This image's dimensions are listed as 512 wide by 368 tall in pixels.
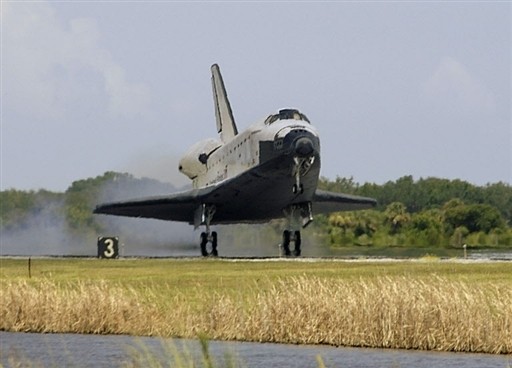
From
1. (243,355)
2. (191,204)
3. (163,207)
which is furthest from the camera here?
(163,207)

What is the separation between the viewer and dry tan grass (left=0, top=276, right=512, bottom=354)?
20906mm

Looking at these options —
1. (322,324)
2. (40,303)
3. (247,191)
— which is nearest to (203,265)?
(247,191)

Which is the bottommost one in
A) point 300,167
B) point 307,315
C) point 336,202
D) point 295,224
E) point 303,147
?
point 307,315

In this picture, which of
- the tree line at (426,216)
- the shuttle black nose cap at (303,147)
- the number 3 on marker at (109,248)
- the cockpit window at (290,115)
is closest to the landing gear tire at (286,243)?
the cockpit window at (290,115)

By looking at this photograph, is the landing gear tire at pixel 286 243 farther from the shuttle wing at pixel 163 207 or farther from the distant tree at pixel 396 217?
the distant tree at pixel 396 217

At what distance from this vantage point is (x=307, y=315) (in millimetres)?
22609

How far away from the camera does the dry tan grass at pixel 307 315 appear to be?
20.9 m

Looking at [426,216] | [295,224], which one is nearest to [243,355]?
A: [295,224]

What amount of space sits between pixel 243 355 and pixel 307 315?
2.00 meters

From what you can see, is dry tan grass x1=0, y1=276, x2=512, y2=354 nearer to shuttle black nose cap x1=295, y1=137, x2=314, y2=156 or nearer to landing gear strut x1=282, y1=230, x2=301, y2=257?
shuttle black nose cap x1=295, y1=137, x2=314, y2=156

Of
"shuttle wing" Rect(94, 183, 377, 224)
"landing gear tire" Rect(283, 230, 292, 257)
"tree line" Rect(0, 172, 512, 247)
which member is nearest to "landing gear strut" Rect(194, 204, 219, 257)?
"shuttle wing" Rect(94, 183, 377, 224)

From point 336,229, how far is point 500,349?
54.0 m

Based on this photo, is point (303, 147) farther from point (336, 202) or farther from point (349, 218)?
point (349, 218)

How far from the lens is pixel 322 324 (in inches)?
880
